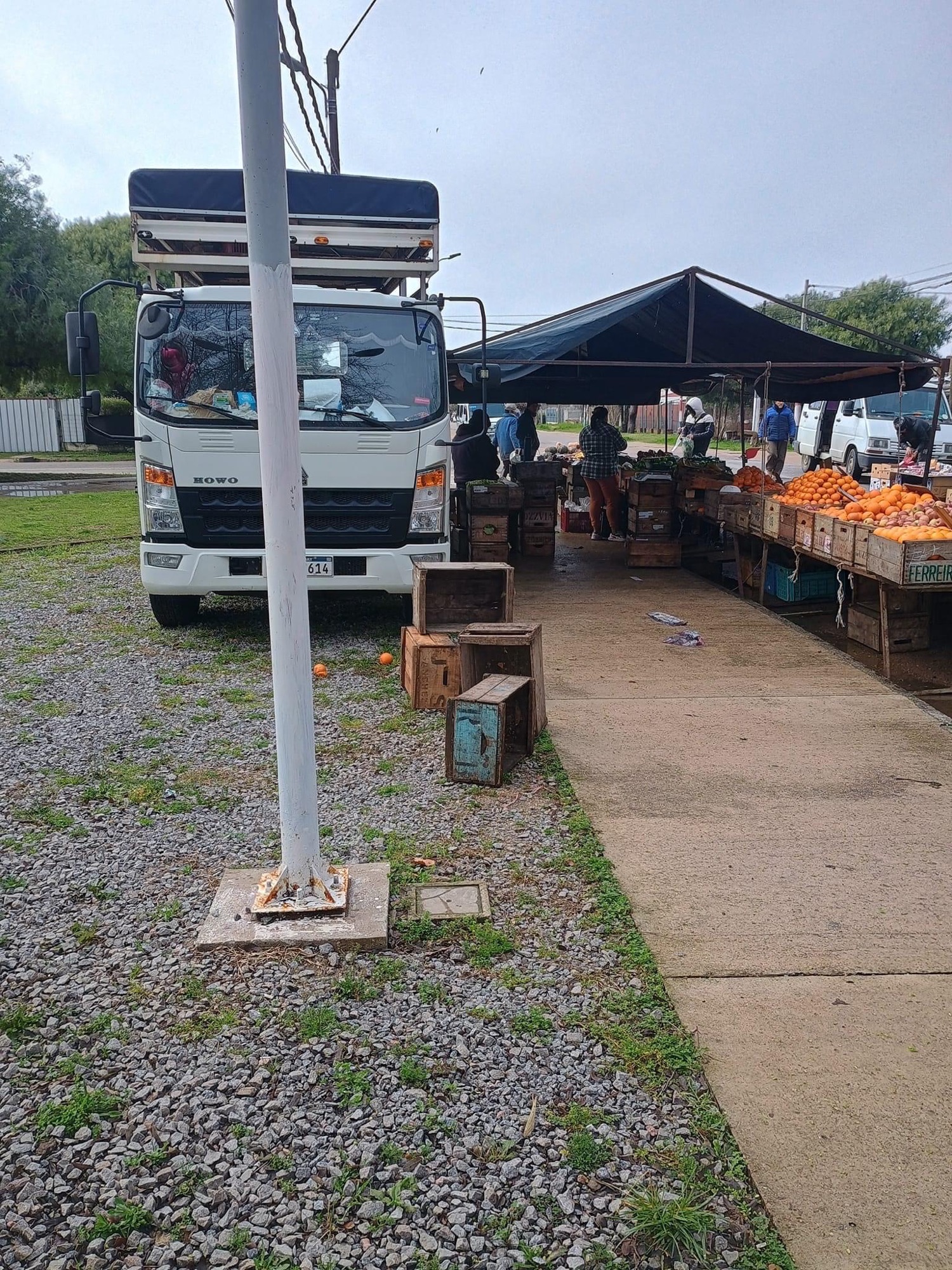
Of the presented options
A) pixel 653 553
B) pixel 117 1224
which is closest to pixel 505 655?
pixel 117 1224

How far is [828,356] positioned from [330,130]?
863cm

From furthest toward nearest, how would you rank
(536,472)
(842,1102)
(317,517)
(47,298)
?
(47,298)
(536,472)
(317,517)
(842,1102)

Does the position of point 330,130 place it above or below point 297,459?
above

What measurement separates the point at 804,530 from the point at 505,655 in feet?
13.9

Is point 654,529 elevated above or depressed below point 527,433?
below

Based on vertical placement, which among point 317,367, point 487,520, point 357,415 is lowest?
point 487,520

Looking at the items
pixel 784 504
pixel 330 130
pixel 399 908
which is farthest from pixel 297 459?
pixel 330 130

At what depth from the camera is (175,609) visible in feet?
26.9

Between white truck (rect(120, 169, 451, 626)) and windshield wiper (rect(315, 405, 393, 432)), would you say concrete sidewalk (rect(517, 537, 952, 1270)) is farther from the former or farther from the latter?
windshield wiper (rect(315, 405, 393, 432))

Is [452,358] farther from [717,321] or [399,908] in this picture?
[399,908]

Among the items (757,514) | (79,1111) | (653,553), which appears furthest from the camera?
(653,553)

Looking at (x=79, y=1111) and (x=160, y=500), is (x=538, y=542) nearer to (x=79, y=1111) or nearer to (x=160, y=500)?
(x=160, y=500)

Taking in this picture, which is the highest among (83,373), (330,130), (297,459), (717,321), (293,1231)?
(330,130)

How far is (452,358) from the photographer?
1048 cm
